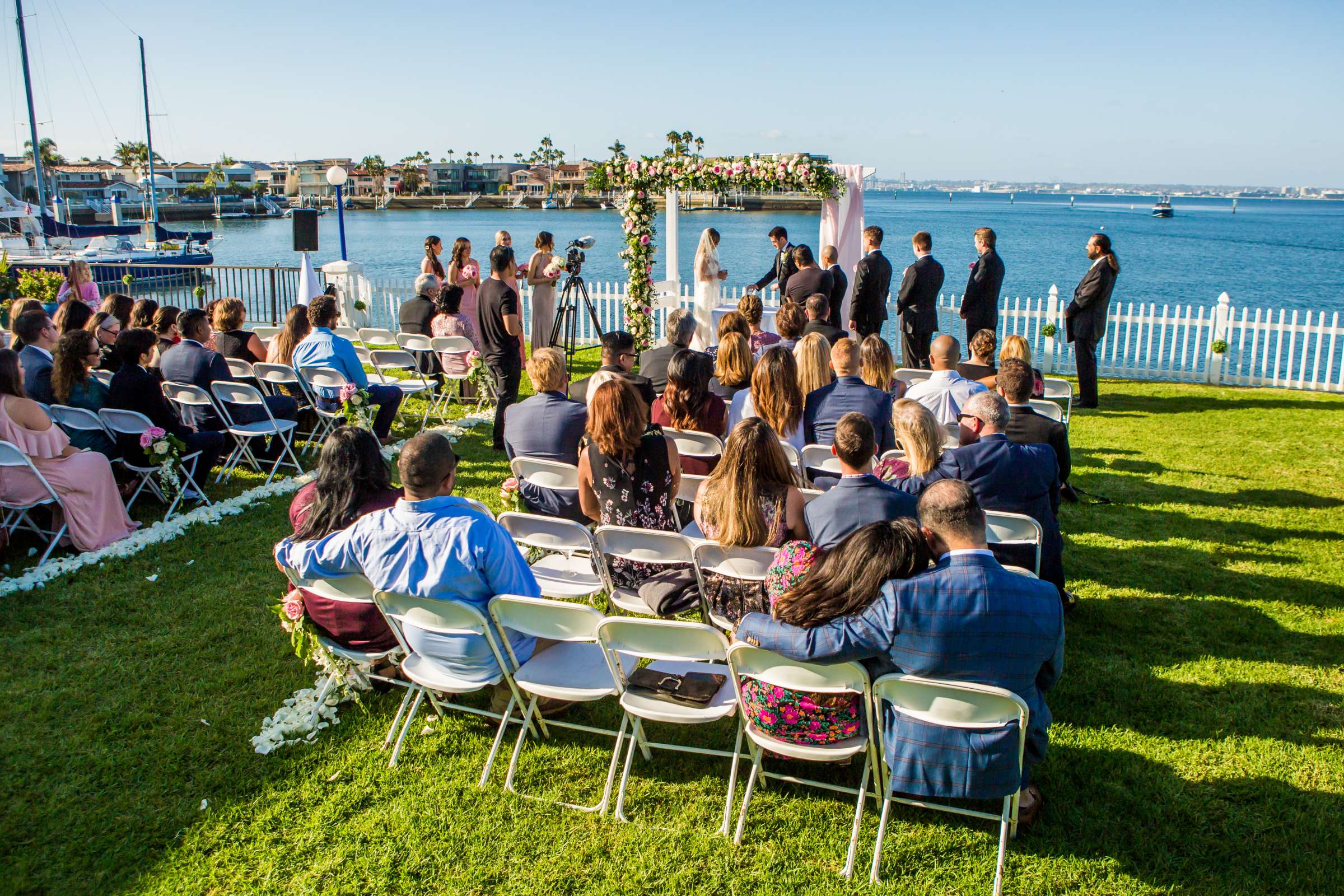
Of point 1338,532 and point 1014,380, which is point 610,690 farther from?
point 1338,532

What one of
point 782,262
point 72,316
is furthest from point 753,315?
point 72,316

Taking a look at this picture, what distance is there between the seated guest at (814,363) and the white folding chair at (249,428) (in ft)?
13.0

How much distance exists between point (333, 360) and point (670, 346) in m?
2.70

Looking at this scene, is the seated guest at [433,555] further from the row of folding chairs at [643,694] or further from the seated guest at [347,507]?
the seated guest at [347,507]

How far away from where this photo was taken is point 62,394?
616 centimetres

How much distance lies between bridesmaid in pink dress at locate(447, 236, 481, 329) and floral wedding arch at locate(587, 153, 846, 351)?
1.92 metres

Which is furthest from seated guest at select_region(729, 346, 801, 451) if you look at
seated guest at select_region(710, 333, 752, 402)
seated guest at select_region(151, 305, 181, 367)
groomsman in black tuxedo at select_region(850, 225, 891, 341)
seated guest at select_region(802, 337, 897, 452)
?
seated guest at select_region(151, 305, 181, 367)

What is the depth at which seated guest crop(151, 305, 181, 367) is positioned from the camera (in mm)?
7547

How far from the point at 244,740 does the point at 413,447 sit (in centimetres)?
150

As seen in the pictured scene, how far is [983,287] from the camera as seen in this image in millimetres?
9594

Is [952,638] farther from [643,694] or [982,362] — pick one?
[982,362]

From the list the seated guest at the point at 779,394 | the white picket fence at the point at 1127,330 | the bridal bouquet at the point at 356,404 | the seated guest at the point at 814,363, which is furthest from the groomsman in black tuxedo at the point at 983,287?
the bridal bouquet at the point at 356,404

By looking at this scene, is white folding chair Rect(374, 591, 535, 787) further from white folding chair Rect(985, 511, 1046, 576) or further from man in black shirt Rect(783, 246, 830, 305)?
man in black shirt Rect(783, 246, 830, 305)

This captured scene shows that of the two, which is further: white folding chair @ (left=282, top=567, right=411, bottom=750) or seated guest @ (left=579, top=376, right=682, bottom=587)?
seated guest @ (left=579, top=376, right=682, bottom=587)
